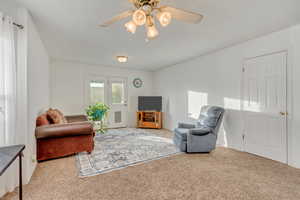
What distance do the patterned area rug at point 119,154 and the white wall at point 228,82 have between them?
4.82ft

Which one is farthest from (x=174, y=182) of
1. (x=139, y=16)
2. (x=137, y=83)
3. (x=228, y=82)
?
(x=137, y=83)

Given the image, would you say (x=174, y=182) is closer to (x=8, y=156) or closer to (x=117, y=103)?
(x=8, y=156)

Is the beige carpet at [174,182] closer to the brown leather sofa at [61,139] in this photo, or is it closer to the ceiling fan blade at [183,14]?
the brown leather sofa at [61,139]

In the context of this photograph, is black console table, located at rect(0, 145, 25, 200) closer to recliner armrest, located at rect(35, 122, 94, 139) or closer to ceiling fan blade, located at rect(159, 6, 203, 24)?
recliner armrest, located at rect(35, 122, 94, 139)

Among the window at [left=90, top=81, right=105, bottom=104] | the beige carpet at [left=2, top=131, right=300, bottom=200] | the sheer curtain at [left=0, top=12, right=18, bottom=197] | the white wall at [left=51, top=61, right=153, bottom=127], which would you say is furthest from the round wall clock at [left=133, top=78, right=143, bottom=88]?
the sheer curtain at [left=0, top=12, right=18, bottom=197]

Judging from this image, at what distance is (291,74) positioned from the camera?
2424mm

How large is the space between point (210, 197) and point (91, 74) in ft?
16.1

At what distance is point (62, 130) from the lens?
260 centimetres

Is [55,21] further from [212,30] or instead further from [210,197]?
[210,197]

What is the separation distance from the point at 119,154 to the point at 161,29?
8.43 feet

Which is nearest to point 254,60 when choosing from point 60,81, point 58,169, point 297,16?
point 297,16

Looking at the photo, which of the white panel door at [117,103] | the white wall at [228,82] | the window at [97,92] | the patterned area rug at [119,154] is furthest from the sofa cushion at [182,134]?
the window at [97,92]

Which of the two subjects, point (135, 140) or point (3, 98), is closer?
point (3, 98)

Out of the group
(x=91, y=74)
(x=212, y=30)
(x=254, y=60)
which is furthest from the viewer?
(x=91, y=74)
